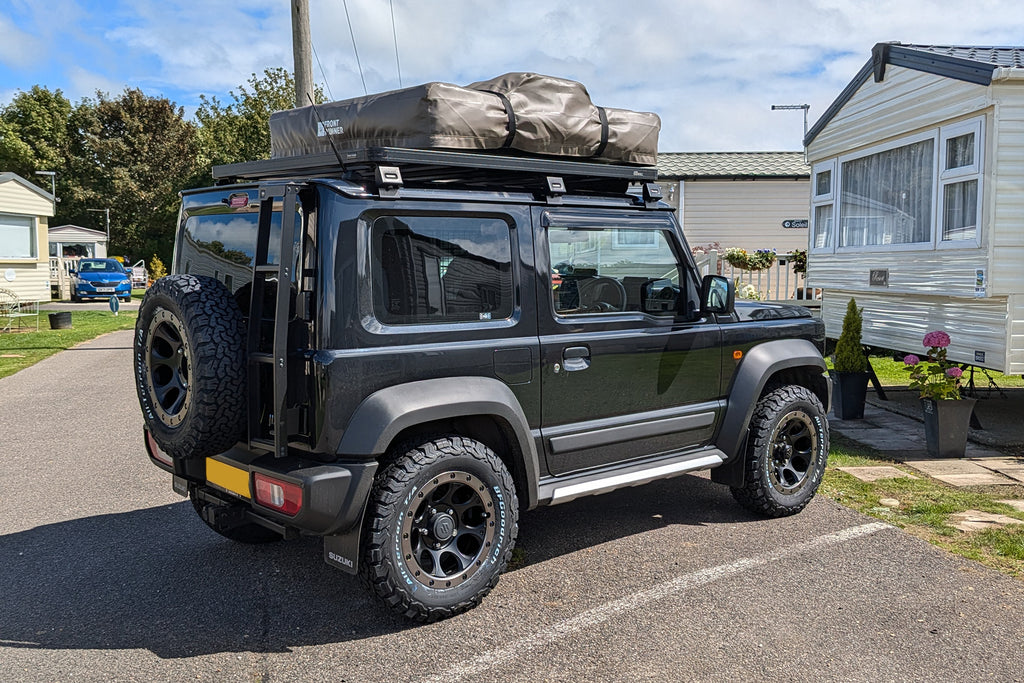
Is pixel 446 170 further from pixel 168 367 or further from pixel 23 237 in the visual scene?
pixel 23 237

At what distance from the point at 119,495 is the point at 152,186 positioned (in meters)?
44.9

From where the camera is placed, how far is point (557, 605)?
392 cm

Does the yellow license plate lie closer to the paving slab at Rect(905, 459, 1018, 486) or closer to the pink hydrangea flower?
the paving slab at Rect(905, 459, 1018, 486)

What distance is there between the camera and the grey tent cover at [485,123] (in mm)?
3924

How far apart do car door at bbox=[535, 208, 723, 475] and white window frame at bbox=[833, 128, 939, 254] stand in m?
4.58

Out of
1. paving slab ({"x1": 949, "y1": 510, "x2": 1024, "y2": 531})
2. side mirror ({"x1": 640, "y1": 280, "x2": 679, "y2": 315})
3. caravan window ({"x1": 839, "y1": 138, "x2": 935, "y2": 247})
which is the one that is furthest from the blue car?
paving slab ({"x1": 949, "y1": 510, "x2": 1024, "y2": 531})

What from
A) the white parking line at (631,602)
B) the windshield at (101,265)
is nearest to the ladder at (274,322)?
the white parking line at (631,602)

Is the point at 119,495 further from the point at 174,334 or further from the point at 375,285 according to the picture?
the point at 375,285


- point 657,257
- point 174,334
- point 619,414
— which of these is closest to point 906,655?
point 619,414

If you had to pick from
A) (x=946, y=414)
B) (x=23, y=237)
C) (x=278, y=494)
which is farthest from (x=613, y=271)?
(x=23, y=237)

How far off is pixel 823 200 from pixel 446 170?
7.99 metres

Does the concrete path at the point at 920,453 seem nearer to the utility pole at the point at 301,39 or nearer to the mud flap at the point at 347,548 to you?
the mud flap at the point at 347,548

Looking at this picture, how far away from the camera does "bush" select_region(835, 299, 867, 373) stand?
818 cm

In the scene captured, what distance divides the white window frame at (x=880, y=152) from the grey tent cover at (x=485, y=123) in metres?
4.59
